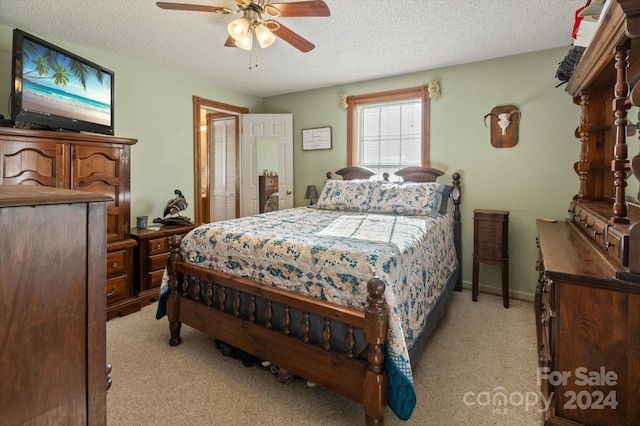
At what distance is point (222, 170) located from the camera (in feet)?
19.1

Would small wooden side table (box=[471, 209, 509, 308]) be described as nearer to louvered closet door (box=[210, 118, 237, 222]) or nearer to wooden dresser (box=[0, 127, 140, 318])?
wooden dresser (box=[0, 127, 140, 318])

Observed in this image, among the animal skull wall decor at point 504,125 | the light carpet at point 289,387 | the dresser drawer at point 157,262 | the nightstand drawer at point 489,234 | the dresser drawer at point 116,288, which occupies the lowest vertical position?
the light carpet at point 289,387

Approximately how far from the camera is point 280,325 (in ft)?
6.33

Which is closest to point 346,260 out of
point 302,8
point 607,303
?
point 607,303

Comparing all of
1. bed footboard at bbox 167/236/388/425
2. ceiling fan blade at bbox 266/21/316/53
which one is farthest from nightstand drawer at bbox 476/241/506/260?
ceiling fan blade at bbox 266/21/316/53

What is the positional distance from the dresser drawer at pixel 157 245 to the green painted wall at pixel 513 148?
303 centimetres

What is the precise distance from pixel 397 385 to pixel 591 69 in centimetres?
206

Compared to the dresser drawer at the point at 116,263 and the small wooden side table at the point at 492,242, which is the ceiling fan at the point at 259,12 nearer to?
the dresser drawer at the point at 116,263

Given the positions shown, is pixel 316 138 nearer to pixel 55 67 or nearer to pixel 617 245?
pixel 55 67

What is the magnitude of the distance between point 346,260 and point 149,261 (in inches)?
92.9

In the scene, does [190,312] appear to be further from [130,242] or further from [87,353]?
[87,353]

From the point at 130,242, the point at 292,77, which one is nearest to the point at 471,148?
the point at 292,77

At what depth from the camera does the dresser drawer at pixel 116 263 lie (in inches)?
113

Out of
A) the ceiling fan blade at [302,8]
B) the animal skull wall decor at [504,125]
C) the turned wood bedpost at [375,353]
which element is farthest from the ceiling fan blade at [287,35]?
the animal skull wall decor at [504,125]
